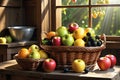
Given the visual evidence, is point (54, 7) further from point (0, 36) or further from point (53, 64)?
point (53, 64)

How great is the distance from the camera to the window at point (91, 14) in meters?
2.75

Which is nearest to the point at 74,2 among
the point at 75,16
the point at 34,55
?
the point at 75,16

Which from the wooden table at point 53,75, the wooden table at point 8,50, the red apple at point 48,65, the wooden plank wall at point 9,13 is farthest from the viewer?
the wooden plank wall at point 9,13

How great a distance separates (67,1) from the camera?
2.99 metres

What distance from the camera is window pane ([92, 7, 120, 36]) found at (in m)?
2.74

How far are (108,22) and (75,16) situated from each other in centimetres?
35

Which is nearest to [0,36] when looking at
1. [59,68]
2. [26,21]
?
[26,21]

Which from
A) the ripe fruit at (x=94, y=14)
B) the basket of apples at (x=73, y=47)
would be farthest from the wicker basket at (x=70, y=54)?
the ripe fruit at (x=94, y=14)

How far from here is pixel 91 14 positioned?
2.80m

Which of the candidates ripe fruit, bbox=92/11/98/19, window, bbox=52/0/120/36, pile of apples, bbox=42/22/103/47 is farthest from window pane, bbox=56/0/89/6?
pile of apples, bbox=42/22/103/47

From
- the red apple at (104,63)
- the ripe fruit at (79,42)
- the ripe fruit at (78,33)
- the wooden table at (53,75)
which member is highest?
the ripe fruit at (78,33)

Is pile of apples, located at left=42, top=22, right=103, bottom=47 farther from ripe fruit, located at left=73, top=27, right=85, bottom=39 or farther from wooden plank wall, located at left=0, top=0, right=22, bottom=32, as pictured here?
wooden plank wall, located at left=0, top=0, right=22, bottom=32

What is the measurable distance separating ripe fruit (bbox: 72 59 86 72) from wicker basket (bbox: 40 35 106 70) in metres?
0.07

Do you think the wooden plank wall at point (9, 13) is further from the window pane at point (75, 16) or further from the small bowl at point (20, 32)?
the window pane at point (75, 16)
